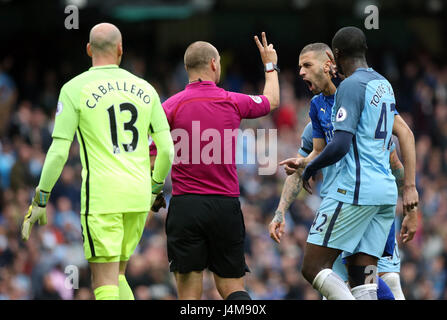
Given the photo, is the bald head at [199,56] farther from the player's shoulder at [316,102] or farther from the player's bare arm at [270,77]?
the player's shoulder at [316,102]

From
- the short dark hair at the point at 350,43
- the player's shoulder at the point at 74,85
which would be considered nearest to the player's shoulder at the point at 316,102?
the short dark hair at the point at 350,43

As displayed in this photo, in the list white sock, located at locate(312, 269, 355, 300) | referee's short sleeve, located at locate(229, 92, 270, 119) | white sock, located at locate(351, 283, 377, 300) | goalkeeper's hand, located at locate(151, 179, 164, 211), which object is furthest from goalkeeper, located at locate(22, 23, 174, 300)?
white sock, located at locate(351, 283, 377, 300)

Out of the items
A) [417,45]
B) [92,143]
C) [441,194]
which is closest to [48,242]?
[92,143]

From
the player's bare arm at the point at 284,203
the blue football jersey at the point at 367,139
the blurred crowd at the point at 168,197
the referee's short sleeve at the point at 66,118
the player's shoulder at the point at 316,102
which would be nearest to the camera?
the referee's short sleeve at the point at 66,118

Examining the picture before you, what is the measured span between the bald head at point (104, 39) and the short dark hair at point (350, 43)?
169cm

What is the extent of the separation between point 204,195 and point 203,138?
0.44 meters

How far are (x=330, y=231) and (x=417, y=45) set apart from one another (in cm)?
1830

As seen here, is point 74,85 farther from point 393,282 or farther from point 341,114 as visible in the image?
point 393,282

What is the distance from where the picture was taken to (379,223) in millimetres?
6879

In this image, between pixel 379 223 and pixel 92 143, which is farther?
pixel 379 223

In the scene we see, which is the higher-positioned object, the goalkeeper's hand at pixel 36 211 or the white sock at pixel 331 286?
the goalkeeper's hand at pixel 36 211

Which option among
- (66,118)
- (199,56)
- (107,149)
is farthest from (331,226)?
(66,118)

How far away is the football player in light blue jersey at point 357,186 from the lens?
6.66 meters
